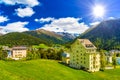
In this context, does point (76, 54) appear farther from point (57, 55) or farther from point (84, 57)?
point (57, 55)

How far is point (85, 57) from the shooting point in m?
98.8

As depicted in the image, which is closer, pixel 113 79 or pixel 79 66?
pixel 113 79

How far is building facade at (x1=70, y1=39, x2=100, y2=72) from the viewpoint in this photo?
97250 mm

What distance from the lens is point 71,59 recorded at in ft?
352

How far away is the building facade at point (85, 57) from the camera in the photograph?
97.2 m

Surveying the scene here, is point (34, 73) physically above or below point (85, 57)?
below

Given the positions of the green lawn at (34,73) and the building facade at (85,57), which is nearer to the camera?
the green lawn at (34,73)

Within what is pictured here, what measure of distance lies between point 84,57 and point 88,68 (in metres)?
5.78

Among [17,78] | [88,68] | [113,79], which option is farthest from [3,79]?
[88,68]

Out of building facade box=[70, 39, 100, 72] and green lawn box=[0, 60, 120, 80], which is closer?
green lawn box=[0, 60, 120, 80]

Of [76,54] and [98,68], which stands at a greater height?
[76,54]

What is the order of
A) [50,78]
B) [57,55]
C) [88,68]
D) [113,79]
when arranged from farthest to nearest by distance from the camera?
[57,55] < [88,68] < [113,79] < [50,78]

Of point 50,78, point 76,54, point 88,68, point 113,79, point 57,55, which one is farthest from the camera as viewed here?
point 57,55

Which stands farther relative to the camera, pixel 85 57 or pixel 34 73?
pixel 85 57
